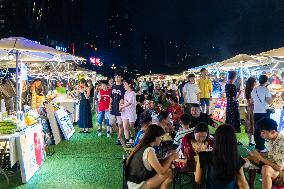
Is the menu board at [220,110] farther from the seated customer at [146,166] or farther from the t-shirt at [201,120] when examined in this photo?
the seated customer at [146,166]

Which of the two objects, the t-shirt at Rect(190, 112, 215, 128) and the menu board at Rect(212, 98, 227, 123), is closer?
the t-shirt at Rect(190, 112, 215, 128)

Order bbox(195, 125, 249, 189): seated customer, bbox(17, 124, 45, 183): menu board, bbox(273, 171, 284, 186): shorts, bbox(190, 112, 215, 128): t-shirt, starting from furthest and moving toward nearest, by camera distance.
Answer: bbox(190, 112, 215, 128): t-shirt → bbox(17, 124, 45, 183): menu board → bbox(273, 171, 284, 186): shorts → bbox(195, 125, 249, 189): seated customer

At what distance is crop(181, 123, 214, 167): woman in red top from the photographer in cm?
637

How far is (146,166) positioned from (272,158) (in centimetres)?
188

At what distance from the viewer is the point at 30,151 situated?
8719mm

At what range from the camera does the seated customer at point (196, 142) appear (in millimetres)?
6367

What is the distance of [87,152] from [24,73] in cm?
299

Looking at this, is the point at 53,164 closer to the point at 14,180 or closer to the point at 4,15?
the point at 14,180

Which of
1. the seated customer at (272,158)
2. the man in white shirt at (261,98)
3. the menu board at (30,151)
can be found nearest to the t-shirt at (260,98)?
the man in white shirt at (261,98)

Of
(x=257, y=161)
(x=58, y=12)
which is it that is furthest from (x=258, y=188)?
(x=58, y=12)

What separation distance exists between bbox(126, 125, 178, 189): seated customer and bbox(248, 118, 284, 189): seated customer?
1358mm

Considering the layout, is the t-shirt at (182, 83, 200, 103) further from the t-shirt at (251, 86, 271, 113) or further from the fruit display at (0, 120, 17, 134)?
the fruit display at (0, 120, 17, 134)

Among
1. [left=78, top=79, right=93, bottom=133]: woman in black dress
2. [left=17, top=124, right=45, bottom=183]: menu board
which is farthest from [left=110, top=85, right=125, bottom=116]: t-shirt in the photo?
[left=17, top=124, right=45, bottom=183]: menu board

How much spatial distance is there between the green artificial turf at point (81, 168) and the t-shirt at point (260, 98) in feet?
7.10
